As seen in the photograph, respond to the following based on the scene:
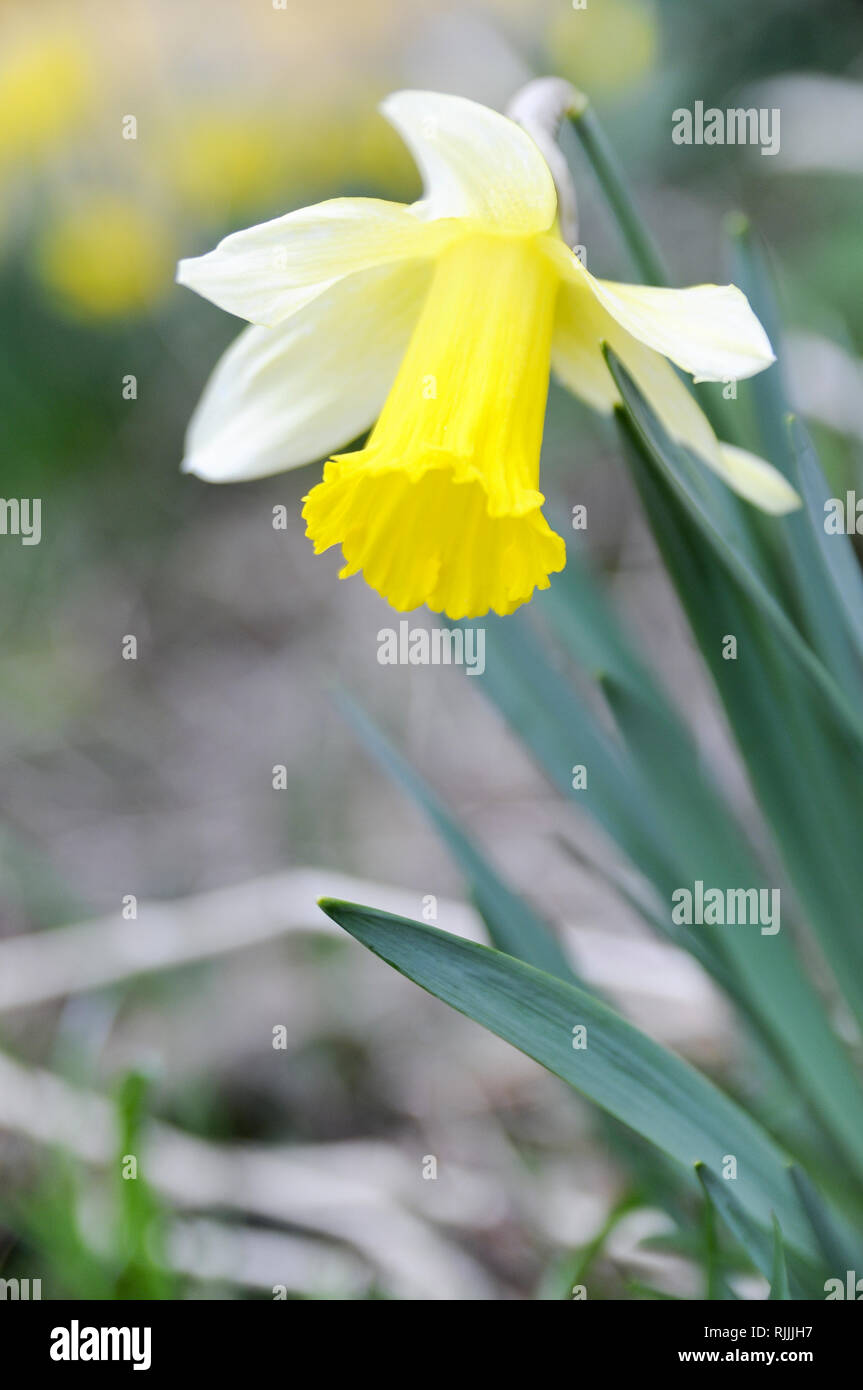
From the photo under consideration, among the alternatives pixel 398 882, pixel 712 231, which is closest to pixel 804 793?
pixel 398 882

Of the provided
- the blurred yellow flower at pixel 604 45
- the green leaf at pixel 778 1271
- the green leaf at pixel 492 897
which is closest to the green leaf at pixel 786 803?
the green leaf at pixel 492 897

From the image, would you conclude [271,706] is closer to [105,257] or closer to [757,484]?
[105,257]

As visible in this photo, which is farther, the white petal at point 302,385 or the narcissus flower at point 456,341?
the white petal at point 302,385

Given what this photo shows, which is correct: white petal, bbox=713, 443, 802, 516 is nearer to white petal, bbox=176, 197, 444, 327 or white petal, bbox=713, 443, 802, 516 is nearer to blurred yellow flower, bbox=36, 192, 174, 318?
white petal, bbox=176, 197, 444, 327

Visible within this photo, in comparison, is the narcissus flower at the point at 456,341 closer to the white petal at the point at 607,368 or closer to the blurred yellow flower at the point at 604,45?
the white petal at the point at 607,368

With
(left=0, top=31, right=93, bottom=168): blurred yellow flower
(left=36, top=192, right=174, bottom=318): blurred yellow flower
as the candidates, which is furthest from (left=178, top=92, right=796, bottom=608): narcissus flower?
(left=0, top=31, right=93, bottom=168): blurred yellow flower

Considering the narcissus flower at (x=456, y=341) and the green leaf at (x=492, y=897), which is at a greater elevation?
the narcissus flower at (x=456, y=341)
